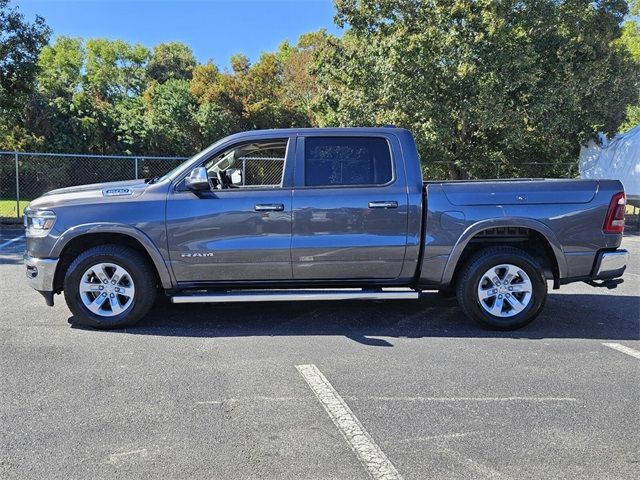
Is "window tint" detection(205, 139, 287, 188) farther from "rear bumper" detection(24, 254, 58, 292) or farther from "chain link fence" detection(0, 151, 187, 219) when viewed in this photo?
"chain link fence" detection(0, 151, 187, 219)

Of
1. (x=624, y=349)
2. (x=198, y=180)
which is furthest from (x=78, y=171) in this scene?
(x=624, y=349)

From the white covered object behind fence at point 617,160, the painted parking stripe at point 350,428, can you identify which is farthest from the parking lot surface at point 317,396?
the white covered object behind fence at point 617,160

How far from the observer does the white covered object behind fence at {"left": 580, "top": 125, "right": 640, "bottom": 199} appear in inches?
666

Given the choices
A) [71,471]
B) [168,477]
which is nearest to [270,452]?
[168,477]

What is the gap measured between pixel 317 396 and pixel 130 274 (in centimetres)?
252

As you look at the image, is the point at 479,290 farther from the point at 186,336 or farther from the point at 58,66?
the point at 58,66

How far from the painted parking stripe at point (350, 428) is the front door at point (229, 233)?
136 cm

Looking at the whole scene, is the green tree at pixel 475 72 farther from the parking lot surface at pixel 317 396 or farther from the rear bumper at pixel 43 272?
the rear bumper at pixel 43 272

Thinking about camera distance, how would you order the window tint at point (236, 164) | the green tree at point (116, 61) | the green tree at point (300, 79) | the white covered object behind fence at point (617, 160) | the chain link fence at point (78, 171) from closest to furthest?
the window tint at point (236, 164) → the white covered object behind fence at point (617, 160) → the chain link fence at point (78, 171) → the green tree at point (300, 79) → the green tree at point (116, 61)

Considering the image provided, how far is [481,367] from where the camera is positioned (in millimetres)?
4625

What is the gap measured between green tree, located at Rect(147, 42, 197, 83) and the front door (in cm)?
4672

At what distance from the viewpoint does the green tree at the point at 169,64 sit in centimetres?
4988

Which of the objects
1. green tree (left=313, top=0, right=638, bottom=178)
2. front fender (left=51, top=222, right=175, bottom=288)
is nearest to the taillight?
front fender (left=51, top=222, right=175, bottom=288)

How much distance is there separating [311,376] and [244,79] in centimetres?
3058
